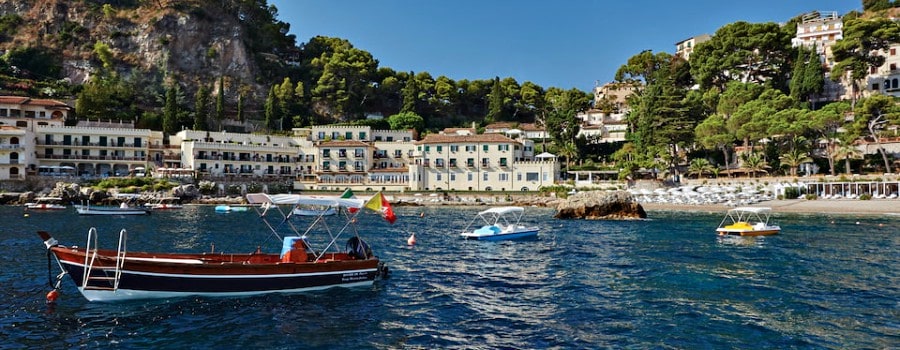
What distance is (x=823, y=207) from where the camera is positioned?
60.3m

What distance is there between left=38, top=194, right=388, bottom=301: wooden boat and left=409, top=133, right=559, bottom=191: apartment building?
211 feet

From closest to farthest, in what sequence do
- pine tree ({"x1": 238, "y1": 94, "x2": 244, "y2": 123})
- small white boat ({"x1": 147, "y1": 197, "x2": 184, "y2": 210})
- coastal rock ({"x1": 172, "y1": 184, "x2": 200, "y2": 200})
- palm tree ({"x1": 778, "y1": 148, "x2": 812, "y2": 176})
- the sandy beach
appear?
the sandy beach, small white boat ({"x1": 147, "y1": 197, "x2": 184, "y2": 210}), palm tree ({"x1": 778, "y1": 148, "x2": 812, "y2": 176}), coastal rock ({"x1": 172, "y1": 184, "x2": 200, "y2": 200}), pine tree ({"x1": 238, "y1": 94, "x2": 244, "y2": 123})

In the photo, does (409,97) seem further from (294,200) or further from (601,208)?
(294,200)

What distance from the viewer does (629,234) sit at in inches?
1517

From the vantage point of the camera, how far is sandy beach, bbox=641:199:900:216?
56.8 m

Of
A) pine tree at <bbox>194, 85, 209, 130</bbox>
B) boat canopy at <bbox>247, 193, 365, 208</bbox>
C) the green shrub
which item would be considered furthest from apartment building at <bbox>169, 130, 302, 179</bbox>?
the green shrub

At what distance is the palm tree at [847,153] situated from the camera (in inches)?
2731

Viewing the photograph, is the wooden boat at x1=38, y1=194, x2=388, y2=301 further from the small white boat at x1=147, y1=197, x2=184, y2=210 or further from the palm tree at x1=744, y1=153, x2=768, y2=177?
the palm tree at x1=744, y1=153, x2=768, y2=177

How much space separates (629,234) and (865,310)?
21.4 m

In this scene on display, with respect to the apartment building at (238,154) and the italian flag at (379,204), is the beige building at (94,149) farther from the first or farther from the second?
the italian flag at (379,204)

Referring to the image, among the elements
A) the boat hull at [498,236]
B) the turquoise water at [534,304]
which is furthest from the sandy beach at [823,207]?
the boat hull at [498,236]

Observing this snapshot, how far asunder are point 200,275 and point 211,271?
1.16ft

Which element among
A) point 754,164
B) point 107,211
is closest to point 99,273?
point 107,211

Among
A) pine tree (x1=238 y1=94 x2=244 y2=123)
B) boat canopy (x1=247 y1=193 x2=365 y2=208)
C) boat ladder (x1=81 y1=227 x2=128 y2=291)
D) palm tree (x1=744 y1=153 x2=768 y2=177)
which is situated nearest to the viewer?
boat ladder (x1=81 y1=227 x2=128 y2=291)
